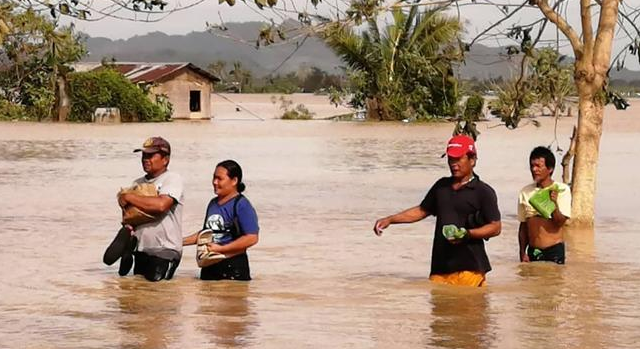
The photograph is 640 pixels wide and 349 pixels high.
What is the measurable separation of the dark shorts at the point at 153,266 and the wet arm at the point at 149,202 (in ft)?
1.70

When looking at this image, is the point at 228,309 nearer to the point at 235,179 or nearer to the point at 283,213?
the point at 235,179

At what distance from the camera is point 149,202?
9172 mm

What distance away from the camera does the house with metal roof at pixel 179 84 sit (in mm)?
54875

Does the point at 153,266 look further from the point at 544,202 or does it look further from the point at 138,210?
the point at 544,202

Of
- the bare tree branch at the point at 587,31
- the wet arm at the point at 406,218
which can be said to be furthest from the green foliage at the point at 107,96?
the wet arm at the point at 406,218

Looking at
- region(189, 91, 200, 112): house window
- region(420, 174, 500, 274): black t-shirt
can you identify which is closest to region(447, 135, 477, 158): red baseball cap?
region(420, 174, 500, 274): black t-shirt

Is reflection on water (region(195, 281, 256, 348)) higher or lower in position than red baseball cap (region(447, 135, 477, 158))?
lower

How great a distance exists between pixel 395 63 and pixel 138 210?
129 ft

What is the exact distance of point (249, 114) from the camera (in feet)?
211

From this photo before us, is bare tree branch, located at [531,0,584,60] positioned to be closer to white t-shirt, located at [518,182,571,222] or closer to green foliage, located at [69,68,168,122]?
white t-shirt, located at [518,182,571,222]

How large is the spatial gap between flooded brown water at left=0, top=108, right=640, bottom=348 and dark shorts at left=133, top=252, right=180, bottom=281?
0.29ft

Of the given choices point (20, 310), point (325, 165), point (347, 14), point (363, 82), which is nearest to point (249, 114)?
point (363, 82)

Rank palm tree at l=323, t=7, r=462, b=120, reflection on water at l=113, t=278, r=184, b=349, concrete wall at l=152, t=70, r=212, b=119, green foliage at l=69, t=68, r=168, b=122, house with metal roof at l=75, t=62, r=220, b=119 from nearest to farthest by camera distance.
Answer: reflection on water at l=113, t=278, r=184, b=349
palm tree at l=323, t=7, r=462, b=120
green foliage at l=69, t=68, r=168, b=122
house with metal roof at l=75, t=62, r=220, b=119
concrete wall at l=152, t=70, r=212, b=119

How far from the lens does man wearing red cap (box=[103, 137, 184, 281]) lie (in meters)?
9.20
